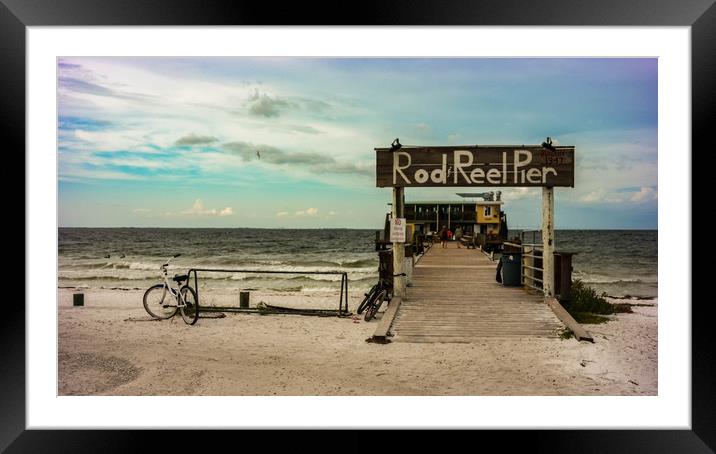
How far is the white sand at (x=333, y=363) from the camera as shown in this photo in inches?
309

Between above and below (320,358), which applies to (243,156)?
above

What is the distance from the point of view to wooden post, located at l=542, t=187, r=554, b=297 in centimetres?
1194

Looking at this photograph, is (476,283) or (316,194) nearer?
(476,283)

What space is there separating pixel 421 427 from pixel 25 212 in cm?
429

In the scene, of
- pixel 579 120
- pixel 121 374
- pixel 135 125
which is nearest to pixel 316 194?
pixel 135 125

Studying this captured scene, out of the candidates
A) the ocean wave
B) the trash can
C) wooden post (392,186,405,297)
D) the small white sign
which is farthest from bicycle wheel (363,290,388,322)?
the ocean wave

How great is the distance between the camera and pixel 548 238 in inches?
468

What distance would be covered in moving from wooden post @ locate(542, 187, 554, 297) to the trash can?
1.73 meters

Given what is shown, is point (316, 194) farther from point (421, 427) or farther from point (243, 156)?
point (421, 427)

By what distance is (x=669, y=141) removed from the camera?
6148mm

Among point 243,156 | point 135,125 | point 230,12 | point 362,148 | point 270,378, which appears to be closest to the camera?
point 230,12

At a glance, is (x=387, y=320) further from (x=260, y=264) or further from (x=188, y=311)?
(x=260, y=264)

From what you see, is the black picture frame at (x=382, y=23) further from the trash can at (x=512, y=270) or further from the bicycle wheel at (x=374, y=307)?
the trash can at (x=512, y=270)

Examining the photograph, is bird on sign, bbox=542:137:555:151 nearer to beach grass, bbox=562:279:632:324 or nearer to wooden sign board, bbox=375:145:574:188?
wooden sign board, bbox=375:145:574:188
